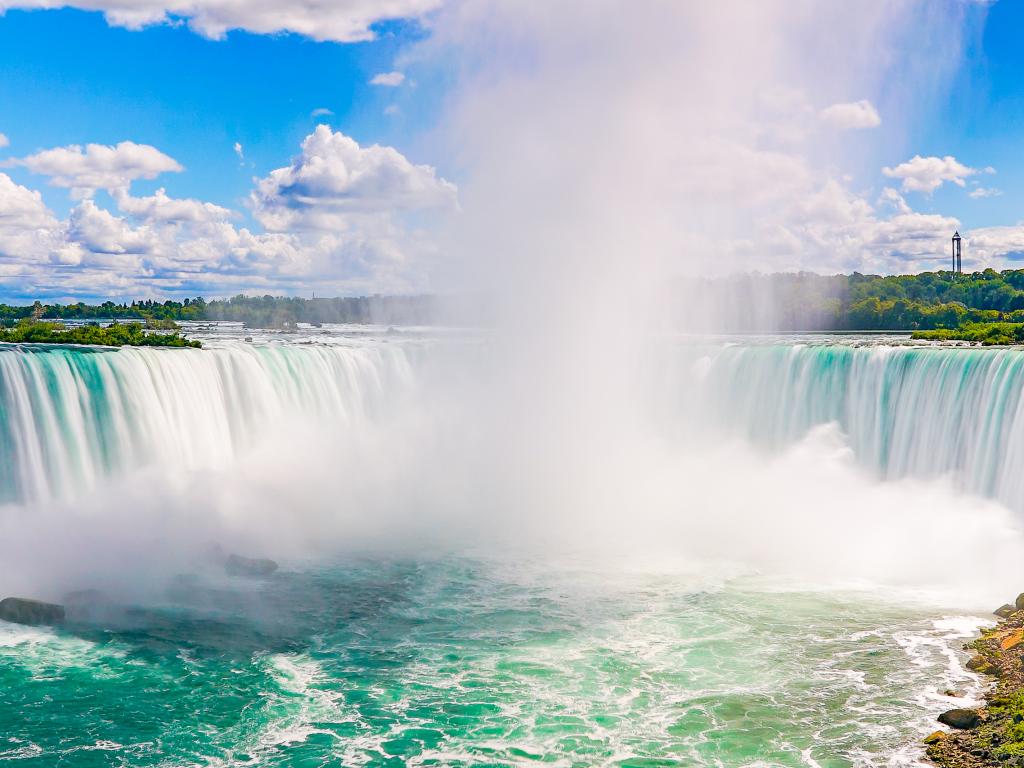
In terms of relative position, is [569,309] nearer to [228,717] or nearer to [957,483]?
[957,483]

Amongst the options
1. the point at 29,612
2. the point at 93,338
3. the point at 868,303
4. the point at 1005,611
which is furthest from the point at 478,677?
the point at 868,303

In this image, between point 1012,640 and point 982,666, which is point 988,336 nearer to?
point 1012,640

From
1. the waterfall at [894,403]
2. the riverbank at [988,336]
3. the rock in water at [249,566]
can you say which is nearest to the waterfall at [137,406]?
the rock in water at [249,566]

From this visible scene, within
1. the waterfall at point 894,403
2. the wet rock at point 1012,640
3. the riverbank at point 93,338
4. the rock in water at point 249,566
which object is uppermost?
the riverbank at point 93,338

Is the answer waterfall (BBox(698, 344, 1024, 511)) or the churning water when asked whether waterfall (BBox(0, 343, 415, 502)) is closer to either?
the churning water

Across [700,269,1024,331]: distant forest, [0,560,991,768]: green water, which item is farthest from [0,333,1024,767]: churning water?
[700,269,1024,331]: distant forest

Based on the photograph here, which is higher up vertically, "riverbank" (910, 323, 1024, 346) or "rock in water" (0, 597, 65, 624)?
"riverbank" (910, 323, 1024, 346)

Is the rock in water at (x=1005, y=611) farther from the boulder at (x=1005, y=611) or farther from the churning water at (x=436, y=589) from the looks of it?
the churning water at (x=436, y=589)
